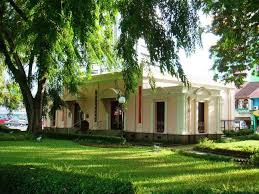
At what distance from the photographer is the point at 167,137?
27609mm

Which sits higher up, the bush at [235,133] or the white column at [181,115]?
the white column at [181,115]

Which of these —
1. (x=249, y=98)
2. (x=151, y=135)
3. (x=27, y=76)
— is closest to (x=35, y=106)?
(x=27, y=76)

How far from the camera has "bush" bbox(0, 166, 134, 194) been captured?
615 centimetres

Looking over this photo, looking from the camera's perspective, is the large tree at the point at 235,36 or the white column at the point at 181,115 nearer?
the large tree at the point at 235,36

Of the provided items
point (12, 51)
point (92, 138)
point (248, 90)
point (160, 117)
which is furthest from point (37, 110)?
point (248, 90)

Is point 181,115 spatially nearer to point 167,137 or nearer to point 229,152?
point 167,137

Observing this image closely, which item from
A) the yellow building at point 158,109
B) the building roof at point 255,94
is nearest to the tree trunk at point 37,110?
the yellow building at point 158,109

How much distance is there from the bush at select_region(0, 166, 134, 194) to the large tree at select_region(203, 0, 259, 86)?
5.19m

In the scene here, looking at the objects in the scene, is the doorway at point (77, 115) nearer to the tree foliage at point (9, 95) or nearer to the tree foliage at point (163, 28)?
the tree foliage at point (9, 95)

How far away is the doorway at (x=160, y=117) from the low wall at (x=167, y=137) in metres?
0.53

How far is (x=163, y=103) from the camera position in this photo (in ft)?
93.5

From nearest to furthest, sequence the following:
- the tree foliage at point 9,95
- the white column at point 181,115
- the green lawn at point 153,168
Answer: the green lawn at point 153,168 < the white column at point 181,115 < the tree foliage at point 9,95

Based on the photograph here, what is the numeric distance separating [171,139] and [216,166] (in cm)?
1291

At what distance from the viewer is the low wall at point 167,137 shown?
26.6 metres
